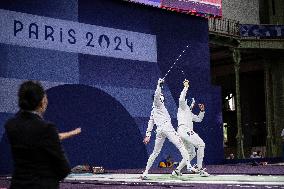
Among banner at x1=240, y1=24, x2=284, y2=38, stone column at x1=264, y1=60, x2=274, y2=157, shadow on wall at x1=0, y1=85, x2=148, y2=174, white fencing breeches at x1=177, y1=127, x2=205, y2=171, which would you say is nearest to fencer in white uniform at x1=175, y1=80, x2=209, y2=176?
white fencing breeches at x1=177, y1=127, x2=205, y2=171

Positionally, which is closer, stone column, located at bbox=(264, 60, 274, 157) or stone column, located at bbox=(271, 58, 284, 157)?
stone column, located at bbox=(271, 58, 284, 157)

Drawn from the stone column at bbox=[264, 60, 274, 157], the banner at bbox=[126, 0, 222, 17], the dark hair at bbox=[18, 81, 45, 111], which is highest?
the banner at bbox=[126, 0, 222, 17]

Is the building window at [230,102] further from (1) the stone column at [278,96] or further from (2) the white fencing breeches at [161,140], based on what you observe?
(2) the white fencing breeches at [161,140]

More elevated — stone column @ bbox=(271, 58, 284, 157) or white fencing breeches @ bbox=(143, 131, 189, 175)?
stone column @ bbox=(271, 58, 284, 157)

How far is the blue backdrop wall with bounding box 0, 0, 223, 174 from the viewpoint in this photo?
12.3 metres

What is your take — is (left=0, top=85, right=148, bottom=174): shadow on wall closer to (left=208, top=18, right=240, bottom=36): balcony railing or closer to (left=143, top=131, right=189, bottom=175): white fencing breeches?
(left=143, top=131, right=189, bottom=175): white fencing breeches

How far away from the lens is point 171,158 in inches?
575

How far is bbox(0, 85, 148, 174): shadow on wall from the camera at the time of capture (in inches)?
500

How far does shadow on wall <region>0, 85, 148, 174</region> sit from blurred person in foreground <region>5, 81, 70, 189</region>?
395 inches

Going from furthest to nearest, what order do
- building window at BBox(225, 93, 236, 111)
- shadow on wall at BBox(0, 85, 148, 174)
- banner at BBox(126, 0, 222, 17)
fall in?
building window at BBox(225, 93, 236, 111)
banner at BBox(126, 0, 222, 17)
shadow on wall at BBox(0, 85, 148, 174)

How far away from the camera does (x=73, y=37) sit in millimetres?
13258

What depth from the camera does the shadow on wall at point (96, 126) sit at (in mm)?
12703

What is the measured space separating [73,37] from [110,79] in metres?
1.64

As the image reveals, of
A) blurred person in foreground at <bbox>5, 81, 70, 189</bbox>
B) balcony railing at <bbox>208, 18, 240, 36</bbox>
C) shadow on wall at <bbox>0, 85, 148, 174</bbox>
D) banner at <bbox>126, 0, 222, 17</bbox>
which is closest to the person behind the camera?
blurred person in foreground at <bbox>5, 81, 70, 189</bbox>
